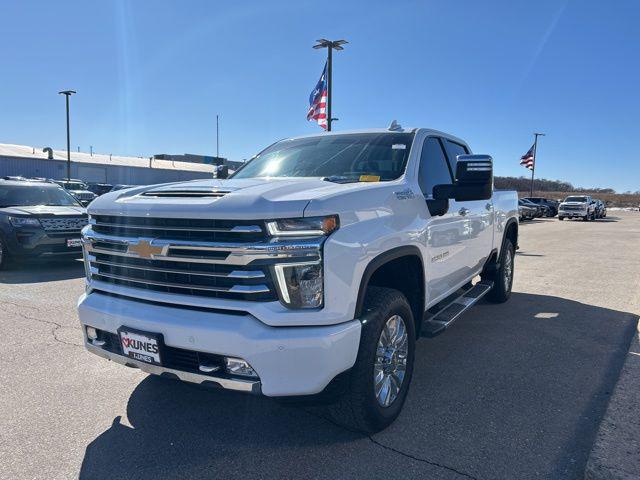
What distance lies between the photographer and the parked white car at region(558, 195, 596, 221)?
35.2m

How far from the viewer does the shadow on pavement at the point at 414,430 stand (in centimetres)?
274

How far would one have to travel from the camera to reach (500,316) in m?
6.03

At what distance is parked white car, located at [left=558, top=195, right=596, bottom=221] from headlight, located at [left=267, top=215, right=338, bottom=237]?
3742 centimetres

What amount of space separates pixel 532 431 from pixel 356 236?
1.76 meters

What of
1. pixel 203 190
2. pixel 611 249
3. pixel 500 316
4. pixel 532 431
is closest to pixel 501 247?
pixel 500 316

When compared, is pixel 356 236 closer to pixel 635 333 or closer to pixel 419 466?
pixel 419 466

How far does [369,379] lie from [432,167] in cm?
214

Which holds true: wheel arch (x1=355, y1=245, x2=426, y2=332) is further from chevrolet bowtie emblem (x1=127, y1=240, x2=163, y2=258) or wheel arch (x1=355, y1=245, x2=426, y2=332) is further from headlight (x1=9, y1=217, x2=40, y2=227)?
headlight (x1=9, y1=217, x2=40, y2=227)

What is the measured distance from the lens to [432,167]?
4.27m

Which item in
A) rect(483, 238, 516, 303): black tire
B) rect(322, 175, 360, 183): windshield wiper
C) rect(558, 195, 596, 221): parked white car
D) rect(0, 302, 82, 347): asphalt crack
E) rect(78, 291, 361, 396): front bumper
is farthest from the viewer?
rect(558, 195, 596, 221): parked white car

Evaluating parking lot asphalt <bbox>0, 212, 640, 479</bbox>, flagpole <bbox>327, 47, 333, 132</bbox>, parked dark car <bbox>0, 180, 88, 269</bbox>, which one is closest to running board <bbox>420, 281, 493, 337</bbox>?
parking lot asphalt <bbox>0, 212, 640, 479</bbox>

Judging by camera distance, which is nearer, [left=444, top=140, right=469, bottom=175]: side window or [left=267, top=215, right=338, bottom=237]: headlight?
[left=267, top=215, right=338, bottom=237]: headlight

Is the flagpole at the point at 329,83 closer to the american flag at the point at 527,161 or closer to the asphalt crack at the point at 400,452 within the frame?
the asphalt crack at the point at 400,452

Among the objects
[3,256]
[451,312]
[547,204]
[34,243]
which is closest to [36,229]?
[34,243]
